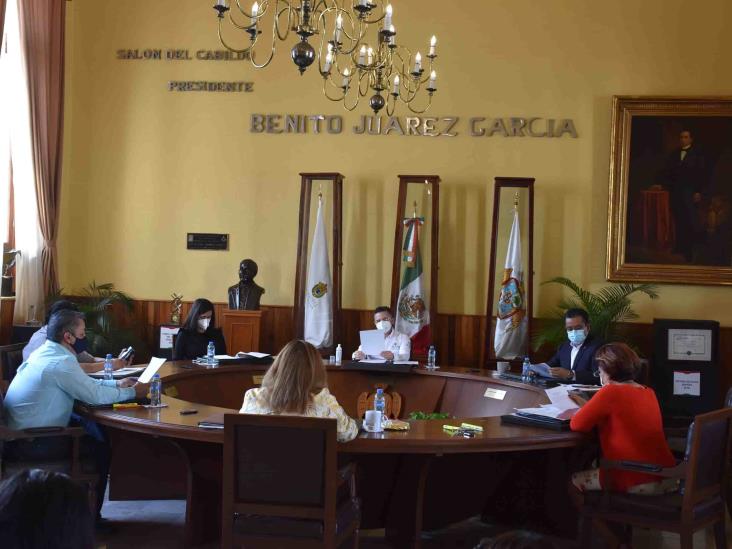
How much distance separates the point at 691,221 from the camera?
26.4 ft

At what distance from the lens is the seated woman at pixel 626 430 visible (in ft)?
13.2

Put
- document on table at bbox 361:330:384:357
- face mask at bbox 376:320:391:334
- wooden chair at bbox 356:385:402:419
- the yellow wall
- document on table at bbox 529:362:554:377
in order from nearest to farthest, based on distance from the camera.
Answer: document on table at bbox 529:362:554:377 < wooden chair at bbox 356:385:402:419 < document on table at bbox 361:330:384:357 < face mask at bbox 376:320:391:334 < the yellow wall

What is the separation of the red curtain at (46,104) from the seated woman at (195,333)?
2151 mm

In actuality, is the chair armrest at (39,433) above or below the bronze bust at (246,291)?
below

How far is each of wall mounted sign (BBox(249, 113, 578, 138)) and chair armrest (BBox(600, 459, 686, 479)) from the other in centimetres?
488

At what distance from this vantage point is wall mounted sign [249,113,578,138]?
8.29 meters

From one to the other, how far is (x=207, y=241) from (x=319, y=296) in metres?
1.39

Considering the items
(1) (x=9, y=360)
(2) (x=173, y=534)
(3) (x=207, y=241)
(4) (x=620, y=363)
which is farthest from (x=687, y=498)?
(3) (x=207, y=241)

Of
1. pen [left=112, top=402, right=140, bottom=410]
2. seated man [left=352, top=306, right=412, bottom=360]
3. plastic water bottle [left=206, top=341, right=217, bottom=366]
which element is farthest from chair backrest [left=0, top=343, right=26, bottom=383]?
seated man [left=352, top=306, right=412, bottom=360]

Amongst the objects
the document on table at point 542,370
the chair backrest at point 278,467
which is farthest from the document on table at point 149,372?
the document on table at point 542,370

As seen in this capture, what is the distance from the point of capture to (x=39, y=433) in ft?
14.1

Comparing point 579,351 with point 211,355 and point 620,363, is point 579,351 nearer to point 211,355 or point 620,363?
point 620,363

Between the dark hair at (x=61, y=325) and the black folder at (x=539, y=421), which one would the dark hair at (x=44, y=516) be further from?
the dark hair at (x=61, y=325)

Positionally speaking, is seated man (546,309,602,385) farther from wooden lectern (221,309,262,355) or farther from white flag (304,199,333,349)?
wooden lectern (221,309,262,355)
